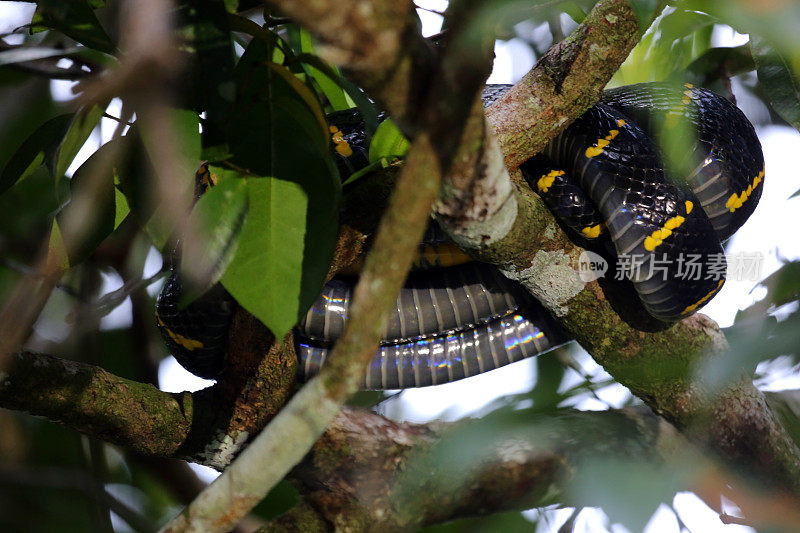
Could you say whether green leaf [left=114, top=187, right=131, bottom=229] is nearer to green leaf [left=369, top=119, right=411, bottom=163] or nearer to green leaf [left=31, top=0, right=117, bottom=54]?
green leaf [left=31, top=0, right=117, bottom=54]

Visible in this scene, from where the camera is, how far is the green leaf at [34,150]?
895 millimetres

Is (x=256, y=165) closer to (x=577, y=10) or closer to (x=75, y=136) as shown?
(x=75, y=136)

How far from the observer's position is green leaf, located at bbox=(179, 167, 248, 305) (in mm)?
740

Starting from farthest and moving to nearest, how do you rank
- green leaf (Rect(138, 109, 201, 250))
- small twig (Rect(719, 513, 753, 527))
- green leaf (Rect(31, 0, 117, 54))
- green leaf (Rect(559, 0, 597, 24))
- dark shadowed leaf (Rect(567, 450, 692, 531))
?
small twig (Rect(719, 513, 753, 527)), green leaf (Rect(559, 0, 597, 24)), green leaf (Rect(31, 0, 117, 54)), green leaf (Rect(138, 109, 201, 250)), dark shadowed leaf (Rect(567, 450, 692, 531))

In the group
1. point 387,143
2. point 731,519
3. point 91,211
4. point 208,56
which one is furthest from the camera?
point 731,519

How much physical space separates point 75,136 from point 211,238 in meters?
0.20

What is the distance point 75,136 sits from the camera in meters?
0.77

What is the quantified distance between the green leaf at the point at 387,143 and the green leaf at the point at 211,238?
0.86 feet

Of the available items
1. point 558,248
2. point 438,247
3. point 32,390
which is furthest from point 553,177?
point 32,390

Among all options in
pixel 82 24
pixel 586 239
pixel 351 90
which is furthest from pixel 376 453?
pixel 82 24

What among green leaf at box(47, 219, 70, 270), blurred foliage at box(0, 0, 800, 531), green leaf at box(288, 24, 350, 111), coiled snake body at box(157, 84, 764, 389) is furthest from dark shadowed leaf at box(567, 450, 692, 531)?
green leaf at box(288, 24, 350, 111)

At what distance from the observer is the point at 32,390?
40.9 inches

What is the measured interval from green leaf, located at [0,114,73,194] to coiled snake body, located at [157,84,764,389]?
1.19 ft

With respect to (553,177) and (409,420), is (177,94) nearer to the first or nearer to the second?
(553,177)
